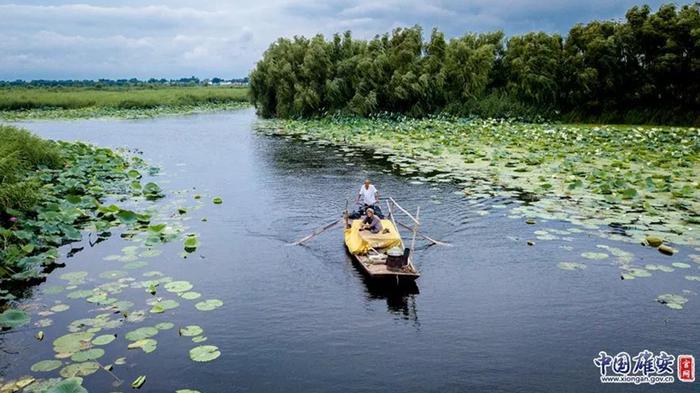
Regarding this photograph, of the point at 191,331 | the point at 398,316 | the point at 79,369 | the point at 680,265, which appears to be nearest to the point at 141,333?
the point at 191,331

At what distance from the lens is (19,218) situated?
37.0 ft

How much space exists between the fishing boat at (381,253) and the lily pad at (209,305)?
2.51m

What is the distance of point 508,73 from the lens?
127 ft

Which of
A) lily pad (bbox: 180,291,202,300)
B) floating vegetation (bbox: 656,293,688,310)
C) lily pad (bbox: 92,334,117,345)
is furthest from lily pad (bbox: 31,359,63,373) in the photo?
floating vegetation (bbox: 656,293,688,310)

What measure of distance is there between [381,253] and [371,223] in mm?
→ 1178

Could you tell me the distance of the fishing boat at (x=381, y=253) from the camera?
884 cm

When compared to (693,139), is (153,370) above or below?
below

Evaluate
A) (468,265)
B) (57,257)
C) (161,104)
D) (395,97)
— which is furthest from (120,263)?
(161,104)

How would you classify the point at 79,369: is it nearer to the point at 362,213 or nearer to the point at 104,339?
the point at 104,339

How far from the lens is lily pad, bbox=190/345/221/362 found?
6801 millimetres

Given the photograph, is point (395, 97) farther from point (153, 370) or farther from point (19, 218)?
point (153, 370)

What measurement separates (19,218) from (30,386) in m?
6.39

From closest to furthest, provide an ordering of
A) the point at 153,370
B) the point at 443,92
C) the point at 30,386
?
1. the point at 30,386
2. the point at 153,370
3. the point at 443,92

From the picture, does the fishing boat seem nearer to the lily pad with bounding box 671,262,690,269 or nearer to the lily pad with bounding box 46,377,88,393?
the lily pad with bounding box 46,377,88,393
